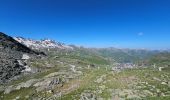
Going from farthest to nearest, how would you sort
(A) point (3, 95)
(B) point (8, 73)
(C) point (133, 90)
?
1. (B) point (8, 73)
2. (A) point (3, 95)
3. (C) point (133, 90)

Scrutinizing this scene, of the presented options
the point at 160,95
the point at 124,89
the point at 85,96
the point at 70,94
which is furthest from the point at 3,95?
the point at 160,95

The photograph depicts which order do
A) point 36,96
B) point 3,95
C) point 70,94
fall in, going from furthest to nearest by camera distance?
1. point 3,95
2. point 36,96
3. point 70,94

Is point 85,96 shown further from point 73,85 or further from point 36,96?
point 36,96

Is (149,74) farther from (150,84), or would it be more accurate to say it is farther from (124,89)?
(124,89)

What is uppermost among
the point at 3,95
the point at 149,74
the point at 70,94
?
the point at 149,74

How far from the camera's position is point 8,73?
349ft

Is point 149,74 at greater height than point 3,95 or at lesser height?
greater

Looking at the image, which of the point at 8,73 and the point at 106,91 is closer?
the point at 106,91

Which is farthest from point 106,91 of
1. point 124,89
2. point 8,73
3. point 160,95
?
point 8,73

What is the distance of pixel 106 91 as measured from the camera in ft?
135

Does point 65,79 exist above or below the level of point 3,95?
above

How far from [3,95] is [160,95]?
169 feet

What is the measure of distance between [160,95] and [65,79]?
1105 inches

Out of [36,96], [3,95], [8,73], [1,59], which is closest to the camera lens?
[36,96]
